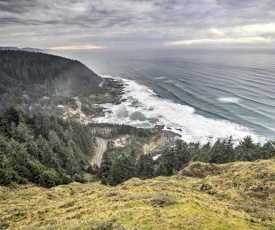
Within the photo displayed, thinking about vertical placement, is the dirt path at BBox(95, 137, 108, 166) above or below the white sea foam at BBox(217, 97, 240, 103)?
below

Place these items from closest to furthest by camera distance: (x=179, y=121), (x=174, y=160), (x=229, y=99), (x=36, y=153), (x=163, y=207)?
(x=163, y=207) → (x=36, y=153) → (x=174, y=160) → (x=179, y=121) → (x=229, y=99)

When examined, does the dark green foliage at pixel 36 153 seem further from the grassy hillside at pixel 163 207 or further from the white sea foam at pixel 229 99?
the white sea foam at pixel 229 99

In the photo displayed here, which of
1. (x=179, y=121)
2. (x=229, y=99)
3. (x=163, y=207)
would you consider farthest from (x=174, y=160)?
(x=229, y=99)

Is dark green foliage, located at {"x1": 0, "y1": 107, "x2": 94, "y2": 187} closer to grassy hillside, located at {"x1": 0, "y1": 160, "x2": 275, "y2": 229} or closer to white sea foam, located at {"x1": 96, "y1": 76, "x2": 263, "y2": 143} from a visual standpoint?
grassy hillside, located at {"x1": 0, "y1": 160, "x2": 275, "y2": 229}

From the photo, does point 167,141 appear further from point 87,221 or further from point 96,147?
point 87,221

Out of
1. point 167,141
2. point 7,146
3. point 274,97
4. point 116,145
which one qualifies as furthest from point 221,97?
point 7,146

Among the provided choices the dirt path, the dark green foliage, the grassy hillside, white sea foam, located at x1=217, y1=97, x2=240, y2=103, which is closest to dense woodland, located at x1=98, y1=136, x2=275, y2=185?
the dark green foliage

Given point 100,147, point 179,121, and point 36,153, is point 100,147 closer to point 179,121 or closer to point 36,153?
point 179,121
